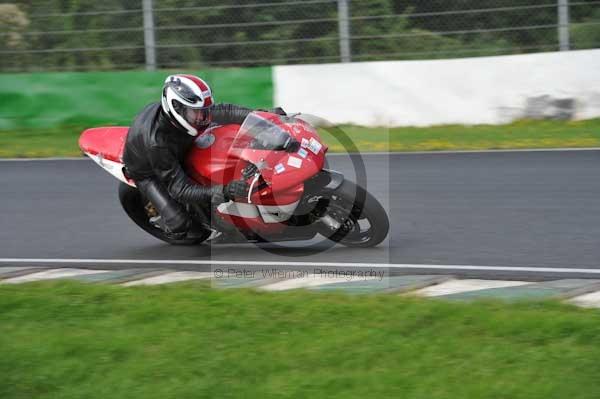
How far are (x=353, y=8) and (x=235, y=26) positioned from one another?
78.6 inches

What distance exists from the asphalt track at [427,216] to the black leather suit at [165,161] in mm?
515

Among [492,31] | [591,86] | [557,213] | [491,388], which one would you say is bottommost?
[491,388]

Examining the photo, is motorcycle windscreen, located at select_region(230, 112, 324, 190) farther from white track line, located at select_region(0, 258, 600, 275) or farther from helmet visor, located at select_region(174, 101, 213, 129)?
white track line, located at select_region(0, 258, 600, 275)

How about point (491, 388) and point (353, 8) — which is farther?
point (353, 8)

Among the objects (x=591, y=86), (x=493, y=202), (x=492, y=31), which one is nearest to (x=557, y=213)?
(x=493, y=202)

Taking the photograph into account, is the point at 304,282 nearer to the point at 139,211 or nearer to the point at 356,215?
the point at 356,215

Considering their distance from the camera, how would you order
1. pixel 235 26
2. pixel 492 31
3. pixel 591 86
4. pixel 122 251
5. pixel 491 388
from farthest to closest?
pixel 235 26 < pixel 492 31 < pixel 591 86 < pixel 122 251 < pixel 491 388

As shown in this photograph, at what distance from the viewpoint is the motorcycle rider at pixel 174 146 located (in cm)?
670

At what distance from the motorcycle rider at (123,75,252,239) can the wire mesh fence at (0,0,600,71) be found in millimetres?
7331

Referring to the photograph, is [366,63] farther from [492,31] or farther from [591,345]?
[591,345]

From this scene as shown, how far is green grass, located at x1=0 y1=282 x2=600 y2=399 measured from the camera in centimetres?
435

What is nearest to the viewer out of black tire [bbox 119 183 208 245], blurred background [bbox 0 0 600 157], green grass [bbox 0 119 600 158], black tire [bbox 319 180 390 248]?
black tire [bbox 319 180 390 248]

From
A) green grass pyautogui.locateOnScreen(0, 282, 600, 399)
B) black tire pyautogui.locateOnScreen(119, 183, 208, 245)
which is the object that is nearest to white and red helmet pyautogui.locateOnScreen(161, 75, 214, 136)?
black tire pyautogui.locateOnScreen(119, 183, 208, 245)

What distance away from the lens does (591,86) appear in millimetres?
12680
